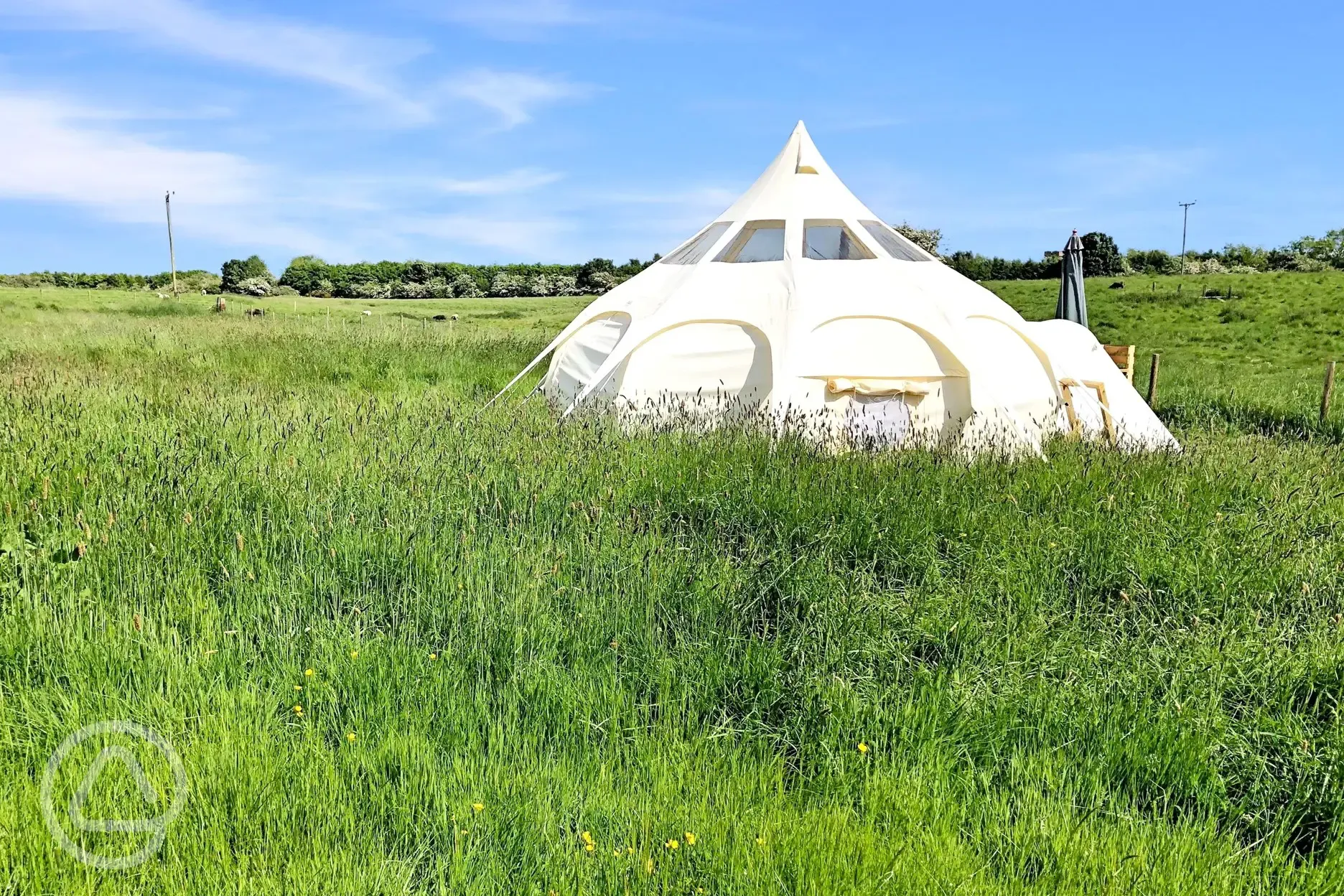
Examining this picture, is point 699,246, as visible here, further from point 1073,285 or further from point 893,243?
point 1073,285

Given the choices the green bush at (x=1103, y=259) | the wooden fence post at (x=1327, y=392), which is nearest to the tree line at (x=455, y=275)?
the green bush at (x=1103, y=259)

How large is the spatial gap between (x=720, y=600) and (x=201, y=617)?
2104 mm

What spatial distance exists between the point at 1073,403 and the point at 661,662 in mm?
7713

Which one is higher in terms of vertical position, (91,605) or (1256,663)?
(91,605)

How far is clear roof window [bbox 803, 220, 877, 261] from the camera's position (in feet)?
32.8

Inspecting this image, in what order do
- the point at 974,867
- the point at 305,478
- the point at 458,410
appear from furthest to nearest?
the point at 458,410 < the point at 305,478 < the point at 974,867

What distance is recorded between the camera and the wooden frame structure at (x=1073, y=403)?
9242 millimetres

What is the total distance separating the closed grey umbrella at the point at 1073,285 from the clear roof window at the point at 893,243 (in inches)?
144

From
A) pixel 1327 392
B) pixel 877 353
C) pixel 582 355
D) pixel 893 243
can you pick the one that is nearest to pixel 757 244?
pixel 893 243

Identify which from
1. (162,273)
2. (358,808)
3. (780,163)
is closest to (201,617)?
(358,808)

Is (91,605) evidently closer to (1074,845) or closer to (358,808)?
(358,808)

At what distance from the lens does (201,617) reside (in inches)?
137

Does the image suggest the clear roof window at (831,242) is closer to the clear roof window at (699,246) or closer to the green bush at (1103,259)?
the clear roof window at (699,246)

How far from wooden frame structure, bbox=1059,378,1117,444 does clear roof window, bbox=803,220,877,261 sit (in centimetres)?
255
